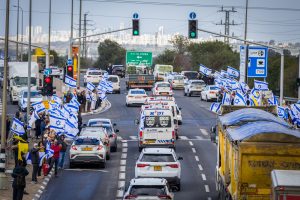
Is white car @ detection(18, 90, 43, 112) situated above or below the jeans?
above

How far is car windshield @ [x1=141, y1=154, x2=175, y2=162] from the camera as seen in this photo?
34.2m

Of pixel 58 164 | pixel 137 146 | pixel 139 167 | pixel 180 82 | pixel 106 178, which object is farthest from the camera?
pixel 180 82

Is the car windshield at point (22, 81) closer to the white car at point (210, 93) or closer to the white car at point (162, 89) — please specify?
the white car at point (162, 89)

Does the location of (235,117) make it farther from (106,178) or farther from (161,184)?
(106,178)

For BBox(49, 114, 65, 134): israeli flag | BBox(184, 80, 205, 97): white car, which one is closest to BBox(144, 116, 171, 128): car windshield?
BBox(49, 114, 65, 134): israeli flag

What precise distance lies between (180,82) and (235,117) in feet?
234

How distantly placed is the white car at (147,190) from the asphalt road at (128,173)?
567 cm

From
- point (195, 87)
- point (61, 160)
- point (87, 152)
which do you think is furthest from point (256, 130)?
point (195, 87)

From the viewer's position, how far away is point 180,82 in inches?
4011

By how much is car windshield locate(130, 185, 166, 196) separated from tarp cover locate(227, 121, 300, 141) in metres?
2.47

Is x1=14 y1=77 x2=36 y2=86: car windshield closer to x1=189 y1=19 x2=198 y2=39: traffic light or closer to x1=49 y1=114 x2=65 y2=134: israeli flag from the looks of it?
x1=189 y1=19 x2=198 y2=39: traffic light

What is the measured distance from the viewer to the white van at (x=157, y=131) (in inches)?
1813

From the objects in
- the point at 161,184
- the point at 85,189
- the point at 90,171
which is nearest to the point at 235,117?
the point at 161,184

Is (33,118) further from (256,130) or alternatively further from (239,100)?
(256,130)
